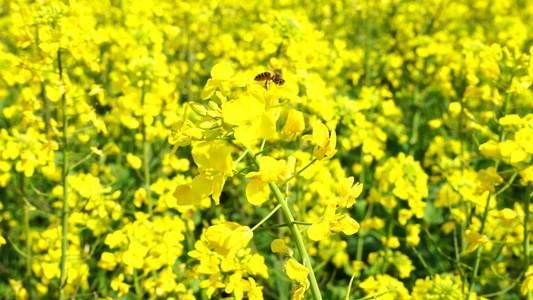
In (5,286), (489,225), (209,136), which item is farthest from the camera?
(5,286)

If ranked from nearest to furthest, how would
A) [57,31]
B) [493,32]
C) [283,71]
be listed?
1. [57,31]
2. [283,71]
3. [493,32]

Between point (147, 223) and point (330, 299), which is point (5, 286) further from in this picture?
point (330, 299)

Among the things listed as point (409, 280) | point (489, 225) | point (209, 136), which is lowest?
point (409, 280)

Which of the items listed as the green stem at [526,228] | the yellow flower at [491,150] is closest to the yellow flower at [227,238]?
the yellow flower at [491,150]

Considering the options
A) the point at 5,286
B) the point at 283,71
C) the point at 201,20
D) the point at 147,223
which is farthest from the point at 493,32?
Result: the point at 5,286

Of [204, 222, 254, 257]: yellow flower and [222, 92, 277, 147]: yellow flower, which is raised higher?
[222, 92, 277, 147]: yellow flower

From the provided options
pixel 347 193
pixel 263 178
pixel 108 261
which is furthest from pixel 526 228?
pixel 108 261

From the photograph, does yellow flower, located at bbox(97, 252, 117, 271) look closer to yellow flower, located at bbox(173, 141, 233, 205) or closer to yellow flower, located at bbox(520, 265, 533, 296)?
yellow flower, located at bbox(173, 141, 233, 205)

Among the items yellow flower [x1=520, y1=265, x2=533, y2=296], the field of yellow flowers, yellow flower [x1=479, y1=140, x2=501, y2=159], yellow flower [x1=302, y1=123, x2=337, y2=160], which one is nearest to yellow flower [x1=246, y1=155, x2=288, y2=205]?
the field of yellow flowers
